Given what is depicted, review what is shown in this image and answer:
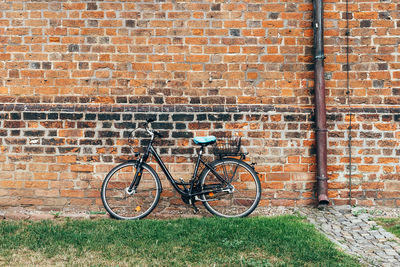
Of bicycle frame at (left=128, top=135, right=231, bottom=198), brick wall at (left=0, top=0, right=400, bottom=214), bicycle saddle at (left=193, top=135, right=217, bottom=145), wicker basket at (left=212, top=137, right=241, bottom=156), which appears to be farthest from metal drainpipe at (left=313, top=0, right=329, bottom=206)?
bicycle saddle at (left=193, top=135, right=217, bottom=145)

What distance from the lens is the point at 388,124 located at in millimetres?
5418

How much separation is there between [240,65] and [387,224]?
264 cm

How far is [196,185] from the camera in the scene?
5.22 metres

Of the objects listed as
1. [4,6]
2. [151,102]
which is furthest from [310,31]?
[4,6]

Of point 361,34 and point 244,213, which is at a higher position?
point 361,34

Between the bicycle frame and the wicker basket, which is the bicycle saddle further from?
the wicker basket

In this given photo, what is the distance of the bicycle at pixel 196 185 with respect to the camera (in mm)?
5156

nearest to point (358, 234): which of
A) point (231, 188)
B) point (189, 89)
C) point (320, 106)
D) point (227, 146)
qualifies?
point (231, 188)

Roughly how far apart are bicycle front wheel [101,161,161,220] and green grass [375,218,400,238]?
2678 millimetres

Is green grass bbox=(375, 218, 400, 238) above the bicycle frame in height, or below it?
below

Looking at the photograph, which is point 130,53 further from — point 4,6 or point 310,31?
point 310,31

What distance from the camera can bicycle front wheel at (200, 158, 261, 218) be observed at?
204 inches

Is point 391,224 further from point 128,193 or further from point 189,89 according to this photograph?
point 128,193

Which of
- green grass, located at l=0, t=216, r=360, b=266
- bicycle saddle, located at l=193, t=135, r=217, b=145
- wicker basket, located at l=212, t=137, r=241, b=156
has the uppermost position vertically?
bicycle saddle, located at l=193, t=135, r=217, b=145
